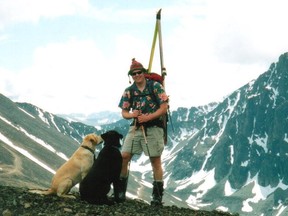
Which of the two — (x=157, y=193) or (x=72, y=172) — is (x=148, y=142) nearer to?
(x=157, y=193)

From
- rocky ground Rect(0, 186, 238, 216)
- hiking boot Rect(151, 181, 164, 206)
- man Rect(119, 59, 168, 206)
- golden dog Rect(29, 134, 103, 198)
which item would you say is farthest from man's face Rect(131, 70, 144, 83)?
rocky ground Rect(0, 186, 238, 216)

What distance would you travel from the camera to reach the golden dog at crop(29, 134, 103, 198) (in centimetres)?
1551

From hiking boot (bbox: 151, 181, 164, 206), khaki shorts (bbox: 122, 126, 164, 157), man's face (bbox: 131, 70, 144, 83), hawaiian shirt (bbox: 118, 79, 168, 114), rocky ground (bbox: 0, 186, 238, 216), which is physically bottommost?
rocky ground (bbox: 0, 186, 238, 216)

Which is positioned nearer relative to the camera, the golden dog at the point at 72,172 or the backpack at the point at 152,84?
the golden dog at the point at 72,172

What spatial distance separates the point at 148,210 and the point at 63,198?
9.74 feet

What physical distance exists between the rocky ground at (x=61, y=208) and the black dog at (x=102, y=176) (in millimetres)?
333

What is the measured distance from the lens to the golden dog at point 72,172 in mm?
15508

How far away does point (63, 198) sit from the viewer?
15.3 m

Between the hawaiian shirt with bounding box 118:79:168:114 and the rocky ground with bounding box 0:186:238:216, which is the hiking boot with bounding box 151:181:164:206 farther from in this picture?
the hawaiian shirt with bounding box 118:79:168:114

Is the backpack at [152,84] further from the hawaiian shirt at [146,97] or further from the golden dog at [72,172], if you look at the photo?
the golden dog at [72,172]

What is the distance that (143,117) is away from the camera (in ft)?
50.7

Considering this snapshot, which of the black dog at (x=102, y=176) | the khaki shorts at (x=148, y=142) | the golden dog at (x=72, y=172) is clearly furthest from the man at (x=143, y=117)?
the golden dog at (x=72, y=172)

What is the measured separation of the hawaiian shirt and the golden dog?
1784mm

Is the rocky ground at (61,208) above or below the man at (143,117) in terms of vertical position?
below
